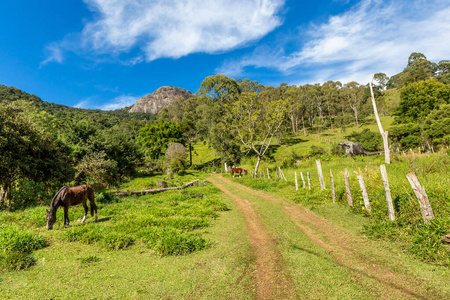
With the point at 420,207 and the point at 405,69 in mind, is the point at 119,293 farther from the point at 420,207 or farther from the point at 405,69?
the point at 405,69

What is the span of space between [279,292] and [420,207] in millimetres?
5350

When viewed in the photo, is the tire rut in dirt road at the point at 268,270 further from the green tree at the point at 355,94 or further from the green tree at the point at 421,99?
the green tree at the point at 355,94

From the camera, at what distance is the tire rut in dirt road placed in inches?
158

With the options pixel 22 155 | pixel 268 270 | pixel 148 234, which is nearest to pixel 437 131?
pixel 268 270

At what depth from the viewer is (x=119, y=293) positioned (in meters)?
3.94

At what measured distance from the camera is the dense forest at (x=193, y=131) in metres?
13.0

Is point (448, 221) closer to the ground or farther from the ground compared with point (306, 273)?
farther from the ground

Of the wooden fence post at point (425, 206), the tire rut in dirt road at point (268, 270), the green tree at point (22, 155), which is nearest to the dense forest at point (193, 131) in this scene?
the green tree at point (22, 155)

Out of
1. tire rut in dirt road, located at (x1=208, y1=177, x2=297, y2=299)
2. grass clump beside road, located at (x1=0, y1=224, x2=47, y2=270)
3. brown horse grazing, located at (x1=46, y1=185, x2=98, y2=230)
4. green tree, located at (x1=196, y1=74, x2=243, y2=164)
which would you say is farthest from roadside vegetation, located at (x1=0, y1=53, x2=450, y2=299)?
green tree, located at (x1=196, y1=74, x2=243, y2=164)

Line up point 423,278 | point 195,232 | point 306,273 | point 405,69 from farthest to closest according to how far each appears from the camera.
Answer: point 405,69, point 195,232, point 306,273, point 423,278

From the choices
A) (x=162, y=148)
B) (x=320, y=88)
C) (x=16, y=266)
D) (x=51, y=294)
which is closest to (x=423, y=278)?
(x=51, y=294)

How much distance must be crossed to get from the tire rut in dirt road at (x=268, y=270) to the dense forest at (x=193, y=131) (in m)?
14.0

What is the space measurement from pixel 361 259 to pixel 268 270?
101 inches

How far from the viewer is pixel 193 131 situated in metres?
51.7
